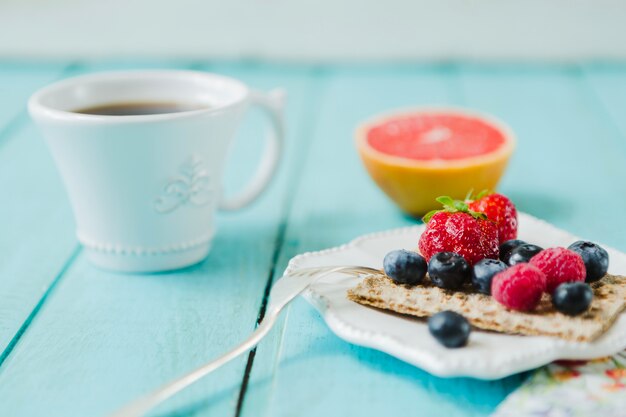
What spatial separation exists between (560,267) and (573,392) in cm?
16

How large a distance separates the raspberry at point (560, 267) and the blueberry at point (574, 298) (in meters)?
0.04

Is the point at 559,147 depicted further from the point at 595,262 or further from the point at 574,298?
the point at 574,298

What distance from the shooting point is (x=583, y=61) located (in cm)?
242

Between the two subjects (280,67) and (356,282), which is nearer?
(356,282)

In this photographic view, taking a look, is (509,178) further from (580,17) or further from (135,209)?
(580,17)

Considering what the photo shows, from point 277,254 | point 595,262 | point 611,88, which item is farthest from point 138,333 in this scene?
point 611,88

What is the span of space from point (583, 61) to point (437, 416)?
6.00ft

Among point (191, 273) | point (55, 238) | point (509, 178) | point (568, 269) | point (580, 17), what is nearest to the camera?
point (568, 269)

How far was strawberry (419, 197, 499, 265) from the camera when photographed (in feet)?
3.35

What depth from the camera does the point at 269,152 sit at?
4.46 feet

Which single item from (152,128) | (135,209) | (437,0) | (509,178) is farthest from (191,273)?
(437,0)

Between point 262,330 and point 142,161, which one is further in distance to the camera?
point 142,161

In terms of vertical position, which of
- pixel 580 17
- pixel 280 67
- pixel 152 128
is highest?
pixel 152 128

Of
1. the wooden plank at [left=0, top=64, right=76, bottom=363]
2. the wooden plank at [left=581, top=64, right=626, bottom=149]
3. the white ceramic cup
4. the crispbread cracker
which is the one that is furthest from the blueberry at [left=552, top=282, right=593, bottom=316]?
the wooden plank at [left=581, top=64, right=626, bottom=149]
